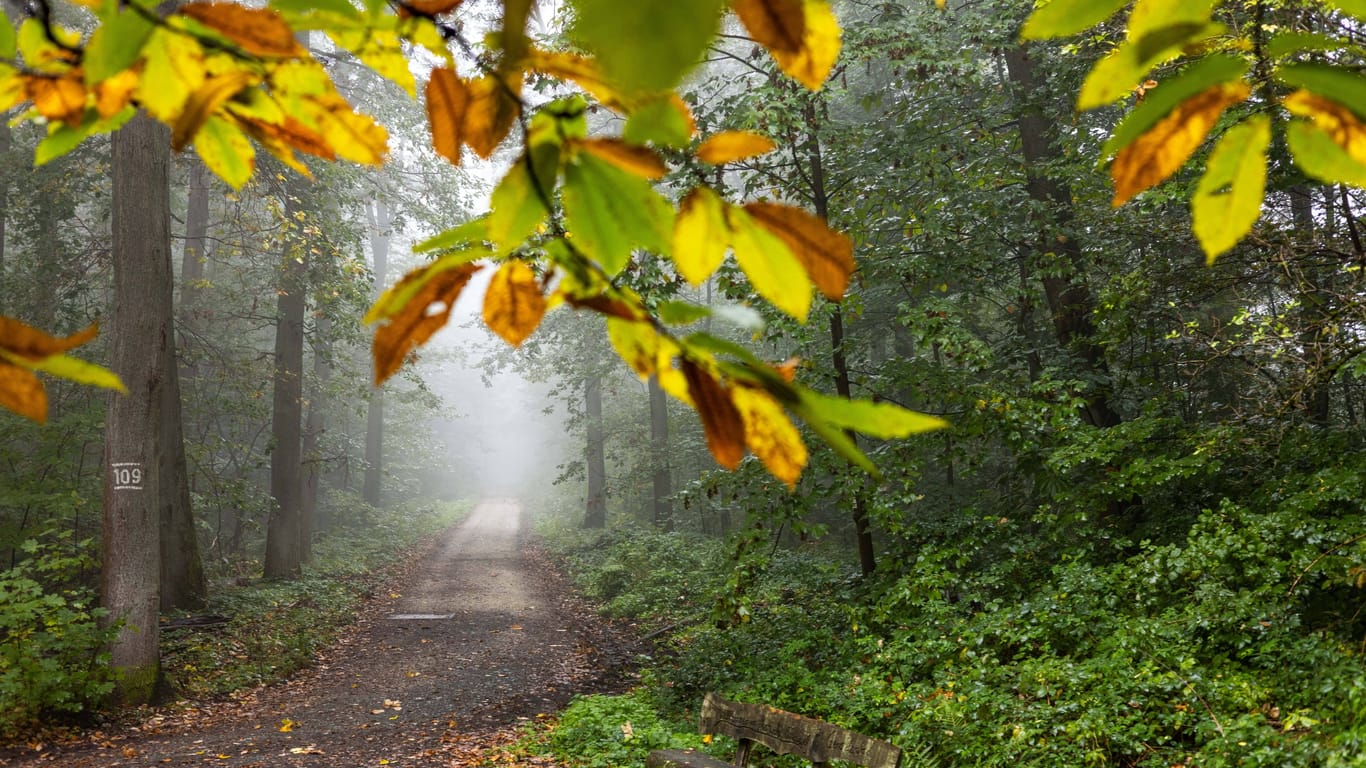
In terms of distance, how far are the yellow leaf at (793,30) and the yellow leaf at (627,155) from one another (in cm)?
11

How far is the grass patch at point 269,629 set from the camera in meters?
7.81

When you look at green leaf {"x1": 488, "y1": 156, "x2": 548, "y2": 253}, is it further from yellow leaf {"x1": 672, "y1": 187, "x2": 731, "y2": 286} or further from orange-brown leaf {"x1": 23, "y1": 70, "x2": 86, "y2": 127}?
orange-brown leaf {"x1": 23, "y1": 70, "x2": 86, "y2": 127}

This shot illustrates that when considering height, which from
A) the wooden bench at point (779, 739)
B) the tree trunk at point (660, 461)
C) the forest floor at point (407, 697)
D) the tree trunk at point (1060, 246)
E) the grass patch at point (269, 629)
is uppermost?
the tree trunk at point (1060, 246)

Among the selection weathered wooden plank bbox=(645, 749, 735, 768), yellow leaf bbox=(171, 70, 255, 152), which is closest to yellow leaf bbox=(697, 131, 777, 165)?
yellow leaf bbox=(171, 70, 255, 152)

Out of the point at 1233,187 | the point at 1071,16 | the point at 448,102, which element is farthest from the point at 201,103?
the point at 1233,187

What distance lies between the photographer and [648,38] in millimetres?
318

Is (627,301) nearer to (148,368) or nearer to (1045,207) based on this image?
(1045,207)

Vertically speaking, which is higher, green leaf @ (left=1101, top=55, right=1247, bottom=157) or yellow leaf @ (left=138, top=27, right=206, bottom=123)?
yellow leaf @ (left=138, top=27, right=206, bottom=123)

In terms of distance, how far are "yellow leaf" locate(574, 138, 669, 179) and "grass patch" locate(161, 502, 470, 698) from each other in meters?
8.93

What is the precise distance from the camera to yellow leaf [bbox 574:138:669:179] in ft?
1.71

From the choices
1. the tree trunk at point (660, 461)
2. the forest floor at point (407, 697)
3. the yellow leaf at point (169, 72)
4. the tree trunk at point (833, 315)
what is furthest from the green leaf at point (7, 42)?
the tree trunk at point (660, 461)

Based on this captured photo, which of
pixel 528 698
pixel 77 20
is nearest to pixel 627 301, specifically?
pixel 528 698

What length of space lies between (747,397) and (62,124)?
2.05 feet

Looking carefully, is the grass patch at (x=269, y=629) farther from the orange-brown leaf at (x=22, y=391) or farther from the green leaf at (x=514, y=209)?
the green leaf at (x=514, y=209)
